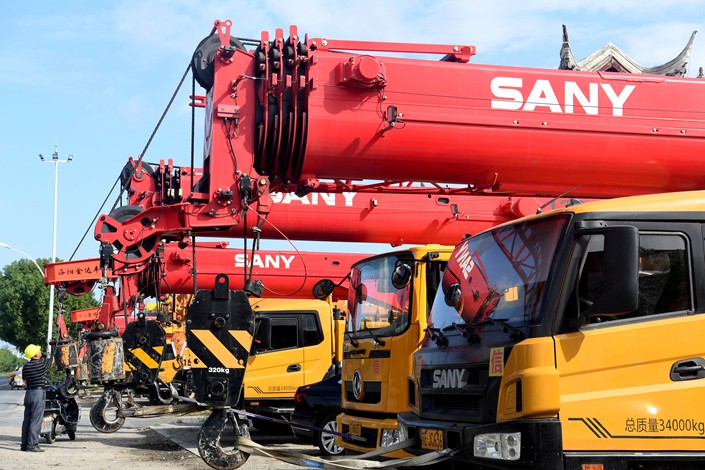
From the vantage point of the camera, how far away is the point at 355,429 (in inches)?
366

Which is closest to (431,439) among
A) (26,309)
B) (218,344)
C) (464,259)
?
(464,259)

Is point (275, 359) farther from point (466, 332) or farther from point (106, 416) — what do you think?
point (466, 332)

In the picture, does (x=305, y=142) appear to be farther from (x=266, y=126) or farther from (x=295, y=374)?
(x=295, y=374)

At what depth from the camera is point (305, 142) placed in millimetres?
8328

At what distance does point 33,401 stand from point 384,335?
7.26 meters

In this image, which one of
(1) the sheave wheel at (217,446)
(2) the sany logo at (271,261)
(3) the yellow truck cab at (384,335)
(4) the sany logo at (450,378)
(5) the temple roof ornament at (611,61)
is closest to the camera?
(4) the sany logo at (450,378)

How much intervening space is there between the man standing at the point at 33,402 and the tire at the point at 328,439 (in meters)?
4.42

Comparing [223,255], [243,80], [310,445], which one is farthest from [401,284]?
[223,255]

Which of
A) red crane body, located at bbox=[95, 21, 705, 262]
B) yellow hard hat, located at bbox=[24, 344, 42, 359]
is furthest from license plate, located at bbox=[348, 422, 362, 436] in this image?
yellow hard hat, located at bbox=[24, 344, 42, 359]

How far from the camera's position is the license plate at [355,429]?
9203mm

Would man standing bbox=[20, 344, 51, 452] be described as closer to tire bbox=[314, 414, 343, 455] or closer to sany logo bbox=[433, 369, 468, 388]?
tire bbox=[314, 414, 343, 455]

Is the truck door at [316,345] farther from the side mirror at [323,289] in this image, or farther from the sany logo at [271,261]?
the side mirror at [323,289]

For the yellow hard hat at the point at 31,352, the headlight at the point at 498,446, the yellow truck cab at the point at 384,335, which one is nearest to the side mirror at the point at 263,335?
the yellow hard hat at the point at 31,352

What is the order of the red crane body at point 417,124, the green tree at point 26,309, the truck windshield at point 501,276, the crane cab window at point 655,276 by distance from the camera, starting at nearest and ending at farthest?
the crane cab window at point 655,276 → the truck windshield at point 501,276 → the red crane body at point 417,124 → the green tree at point 26,309
